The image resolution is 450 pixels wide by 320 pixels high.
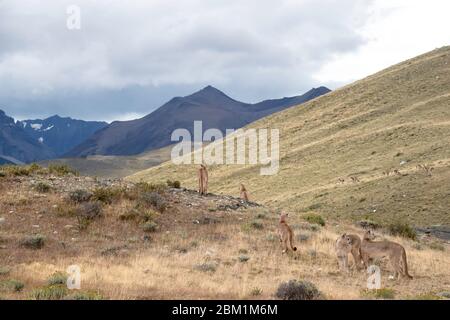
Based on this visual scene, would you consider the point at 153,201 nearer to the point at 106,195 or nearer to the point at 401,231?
the point at 106,195

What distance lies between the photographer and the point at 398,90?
81.2 m

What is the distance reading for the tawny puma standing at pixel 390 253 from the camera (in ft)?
50.5

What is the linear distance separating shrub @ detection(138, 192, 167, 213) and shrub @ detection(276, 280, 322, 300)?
1035cm

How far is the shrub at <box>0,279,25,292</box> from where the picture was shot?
12.0 metres

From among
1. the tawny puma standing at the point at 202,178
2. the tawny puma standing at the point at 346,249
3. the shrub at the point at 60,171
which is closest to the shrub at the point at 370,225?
the tawny puma standing at the point at 202,178

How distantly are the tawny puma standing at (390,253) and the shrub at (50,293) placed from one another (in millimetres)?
8318

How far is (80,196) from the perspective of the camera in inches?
849

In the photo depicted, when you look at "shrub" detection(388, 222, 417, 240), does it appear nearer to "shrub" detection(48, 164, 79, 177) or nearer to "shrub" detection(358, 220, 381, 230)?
"shrub" detection(358, 220, 381, 230)

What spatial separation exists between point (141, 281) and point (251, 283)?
8.62 ft

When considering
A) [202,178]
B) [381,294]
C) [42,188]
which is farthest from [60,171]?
[381,294]

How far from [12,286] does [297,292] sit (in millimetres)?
6066

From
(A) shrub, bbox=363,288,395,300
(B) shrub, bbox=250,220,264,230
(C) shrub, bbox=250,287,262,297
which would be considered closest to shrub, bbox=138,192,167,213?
(B) shrub, bbox=250,220,264,230

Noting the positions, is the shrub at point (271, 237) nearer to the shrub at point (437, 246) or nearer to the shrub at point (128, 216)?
the shrub at point (128, 216)
